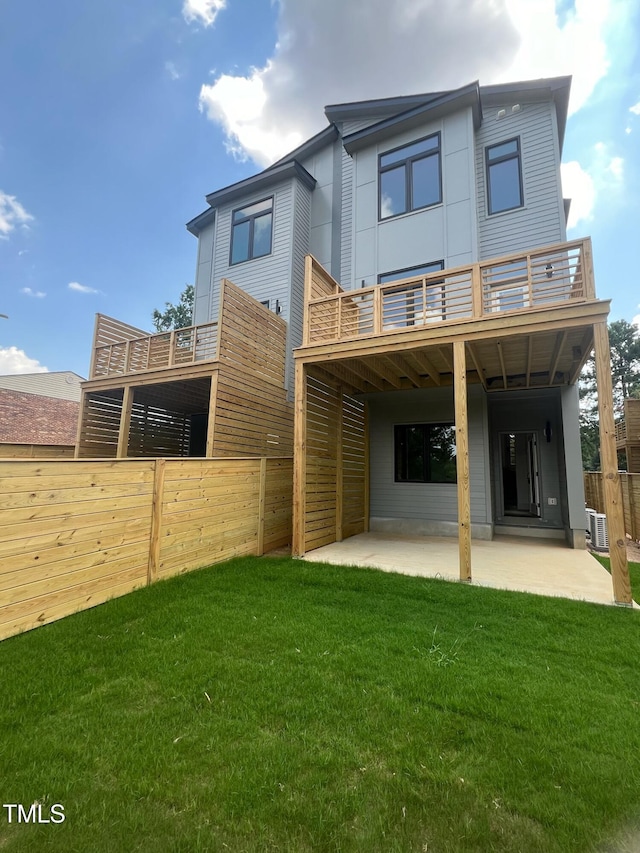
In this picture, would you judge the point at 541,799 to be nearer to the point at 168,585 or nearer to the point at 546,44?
the point at 168,585

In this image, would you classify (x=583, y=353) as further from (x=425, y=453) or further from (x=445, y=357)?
(x=425, y=453)

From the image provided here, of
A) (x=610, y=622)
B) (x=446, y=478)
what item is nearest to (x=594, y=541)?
(x=446, y=478)

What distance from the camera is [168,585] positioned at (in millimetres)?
4453

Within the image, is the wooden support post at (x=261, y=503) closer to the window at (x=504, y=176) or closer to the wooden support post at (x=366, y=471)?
the wooden support post at (x=366, y=471)

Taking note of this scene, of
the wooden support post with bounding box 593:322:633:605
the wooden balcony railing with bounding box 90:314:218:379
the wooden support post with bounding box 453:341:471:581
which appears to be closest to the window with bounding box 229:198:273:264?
the wooden balcony railing with bounding box 90:314:218:379

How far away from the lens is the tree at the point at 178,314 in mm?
25922

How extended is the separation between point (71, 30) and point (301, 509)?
15.0m

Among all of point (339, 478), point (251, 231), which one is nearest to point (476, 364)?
point (339, 478)

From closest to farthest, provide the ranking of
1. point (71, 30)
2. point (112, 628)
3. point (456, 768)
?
point (456, 768), point (112, 628), point (71, 30)

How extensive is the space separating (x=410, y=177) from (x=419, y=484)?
24.2 ft

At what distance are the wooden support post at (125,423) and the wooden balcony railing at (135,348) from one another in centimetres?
50

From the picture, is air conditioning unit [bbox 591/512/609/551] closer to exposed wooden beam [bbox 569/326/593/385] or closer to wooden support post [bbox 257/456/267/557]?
exposed wooden beam [bbox 569/326/593/385]

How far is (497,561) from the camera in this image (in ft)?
19.7

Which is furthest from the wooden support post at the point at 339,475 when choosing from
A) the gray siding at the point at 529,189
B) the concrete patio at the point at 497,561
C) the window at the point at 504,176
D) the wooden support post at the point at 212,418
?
the window at the point at 504,176
